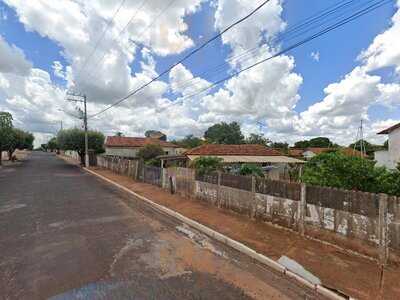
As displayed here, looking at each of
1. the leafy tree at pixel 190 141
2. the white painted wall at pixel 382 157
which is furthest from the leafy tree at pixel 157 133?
the white painted wall at pixel 382 157

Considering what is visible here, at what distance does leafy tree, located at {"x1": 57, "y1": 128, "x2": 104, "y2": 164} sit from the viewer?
34875mm

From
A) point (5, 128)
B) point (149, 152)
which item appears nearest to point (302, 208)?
point (149, 152)

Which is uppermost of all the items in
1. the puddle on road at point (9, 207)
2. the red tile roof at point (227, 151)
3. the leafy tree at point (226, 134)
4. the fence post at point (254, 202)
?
the leafy tree at point (226, 134)

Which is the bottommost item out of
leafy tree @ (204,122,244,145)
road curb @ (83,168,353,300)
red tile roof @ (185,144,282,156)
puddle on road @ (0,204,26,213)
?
road curb @ (83,168,353,300)

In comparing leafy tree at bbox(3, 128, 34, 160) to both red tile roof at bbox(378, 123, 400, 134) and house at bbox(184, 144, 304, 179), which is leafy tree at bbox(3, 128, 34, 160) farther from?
red tile roof at bbox(378, 123, 400, 134)

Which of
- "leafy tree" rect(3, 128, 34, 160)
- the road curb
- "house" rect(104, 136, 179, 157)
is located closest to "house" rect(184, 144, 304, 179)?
the road curb

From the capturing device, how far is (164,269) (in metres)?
4.69

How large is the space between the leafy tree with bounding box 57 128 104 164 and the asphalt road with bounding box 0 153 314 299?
94.8 ft

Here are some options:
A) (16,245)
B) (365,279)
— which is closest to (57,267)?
(16,245)

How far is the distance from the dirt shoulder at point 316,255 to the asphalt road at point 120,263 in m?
0.63

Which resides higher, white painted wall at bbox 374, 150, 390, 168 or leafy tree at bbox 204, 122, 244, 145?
leafy tree at bbox 204, 122, 244, 145

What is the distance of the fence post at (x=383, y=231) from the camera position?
4711 mm

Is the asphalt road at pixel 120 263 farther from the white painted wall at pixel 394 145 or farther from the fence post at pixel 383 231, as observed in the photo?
the white painted wall at pixel 394 145

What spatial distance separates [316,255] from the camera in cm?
520
